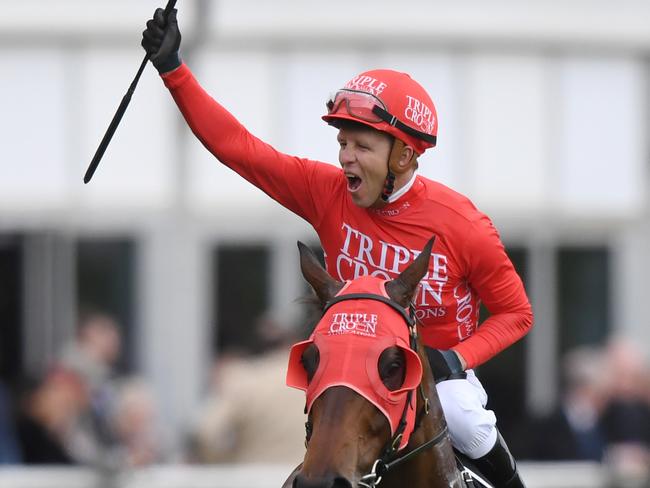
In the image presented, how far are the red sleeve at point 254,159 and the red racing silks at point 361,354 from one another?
0.68m

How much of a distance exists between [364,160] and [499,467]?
1.16 m

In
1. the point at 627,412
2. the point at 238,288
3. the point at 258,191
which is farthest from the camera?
the point at 238,288

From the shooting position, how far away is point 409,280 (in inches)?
157

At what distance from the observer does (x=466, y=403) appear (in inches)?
172

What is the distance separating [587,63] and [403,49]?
181cm

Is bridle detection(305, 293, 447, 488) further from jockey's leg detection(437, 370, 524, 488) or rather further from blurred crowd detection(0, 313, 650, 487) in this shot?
blurred crowd detection(0, 313, 650, 487)

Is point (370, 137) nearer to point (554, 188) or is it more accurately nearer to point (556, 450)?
point (556, 450)

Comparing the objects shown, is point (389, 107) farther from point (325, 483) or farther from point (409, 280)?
point (325, 483)

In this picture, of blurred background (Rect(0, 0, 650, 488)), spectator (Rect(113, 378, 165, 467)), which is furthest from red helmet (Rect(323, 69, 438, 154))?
blurred background (Rect(0, 0, 650, 488))

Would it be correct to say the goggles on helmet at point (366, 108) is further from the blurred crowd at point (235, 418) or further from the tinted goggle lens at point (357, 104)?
the blurred crowd at point (235, 418)

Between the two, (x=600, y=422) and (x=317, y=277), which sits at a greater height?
(x=317, y=277)

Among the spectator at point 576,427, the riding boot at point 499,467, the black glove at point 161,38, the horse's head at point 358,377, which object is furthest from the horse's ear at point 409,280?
the spectator at point 576,427

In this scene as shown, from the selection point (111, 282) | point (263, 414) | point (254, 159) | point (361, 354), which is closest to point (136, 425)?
point (263, 414)

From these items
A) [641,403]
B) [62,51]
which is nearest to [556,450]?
[641,403]
